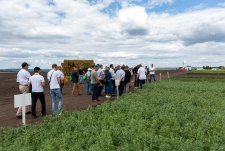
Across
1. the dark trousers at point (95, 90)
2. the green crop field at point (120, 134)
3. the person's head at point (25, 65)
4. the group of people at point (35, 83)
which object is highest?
the person's head at point (25, 65)

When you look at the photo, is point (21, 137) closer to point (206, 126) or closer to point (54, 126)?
point (54, 126)

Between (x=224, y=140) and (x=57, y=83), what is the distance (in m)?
8.19

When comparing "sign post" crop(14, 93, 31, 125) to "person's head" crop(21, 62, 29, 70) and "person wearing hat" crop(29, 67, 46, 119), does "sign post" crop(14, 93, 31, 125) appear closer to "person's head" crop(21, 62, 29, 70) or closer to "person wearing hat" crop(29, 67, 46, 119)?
"person wearing hat" crop(29, 67, 46, 119)

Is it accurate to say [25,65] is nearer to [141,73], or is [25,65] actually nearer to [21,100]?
[21,100]

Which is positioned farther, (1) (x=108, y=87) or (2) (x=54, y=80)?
(1) (x=108, y=87)

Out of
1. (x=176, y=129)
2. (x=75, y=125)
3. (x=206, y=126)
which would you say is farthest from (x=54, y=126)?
(x=206, y=126)

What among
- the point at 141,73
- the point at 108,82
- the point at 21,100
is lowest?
the point at 21,100

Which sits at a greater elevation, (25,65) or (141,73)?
(25,65)

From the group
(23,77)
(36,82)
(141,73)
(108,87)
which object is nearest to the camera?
(36,82)

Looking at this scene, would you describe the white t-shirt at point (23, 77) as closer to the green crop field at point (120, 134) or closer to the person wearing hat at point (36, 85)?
the person wearing hat at point (36, 85)

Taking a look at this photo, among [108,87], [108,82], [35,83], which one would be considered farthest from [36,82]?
[108,87]

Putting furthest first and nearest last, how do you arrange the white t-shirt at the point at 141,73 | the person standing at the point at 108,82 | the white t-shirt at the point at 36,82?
1. the white t-shirt at the point at 141,73
2. the person standing at the point at 108,82
3. the white t-shirt at the point at 36,82

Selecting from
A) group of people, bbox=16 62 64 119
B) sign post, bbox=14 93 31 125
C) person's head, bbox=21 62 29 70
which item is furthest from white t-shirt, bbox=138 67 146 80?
sign post, bbox=14 93 31 125

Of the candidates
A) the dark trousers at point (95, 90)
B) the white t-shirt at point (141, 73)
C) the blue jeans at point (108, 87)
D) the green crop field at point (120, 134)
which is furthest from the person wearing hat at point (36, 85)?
the white t-shirt at point (141, 73)
